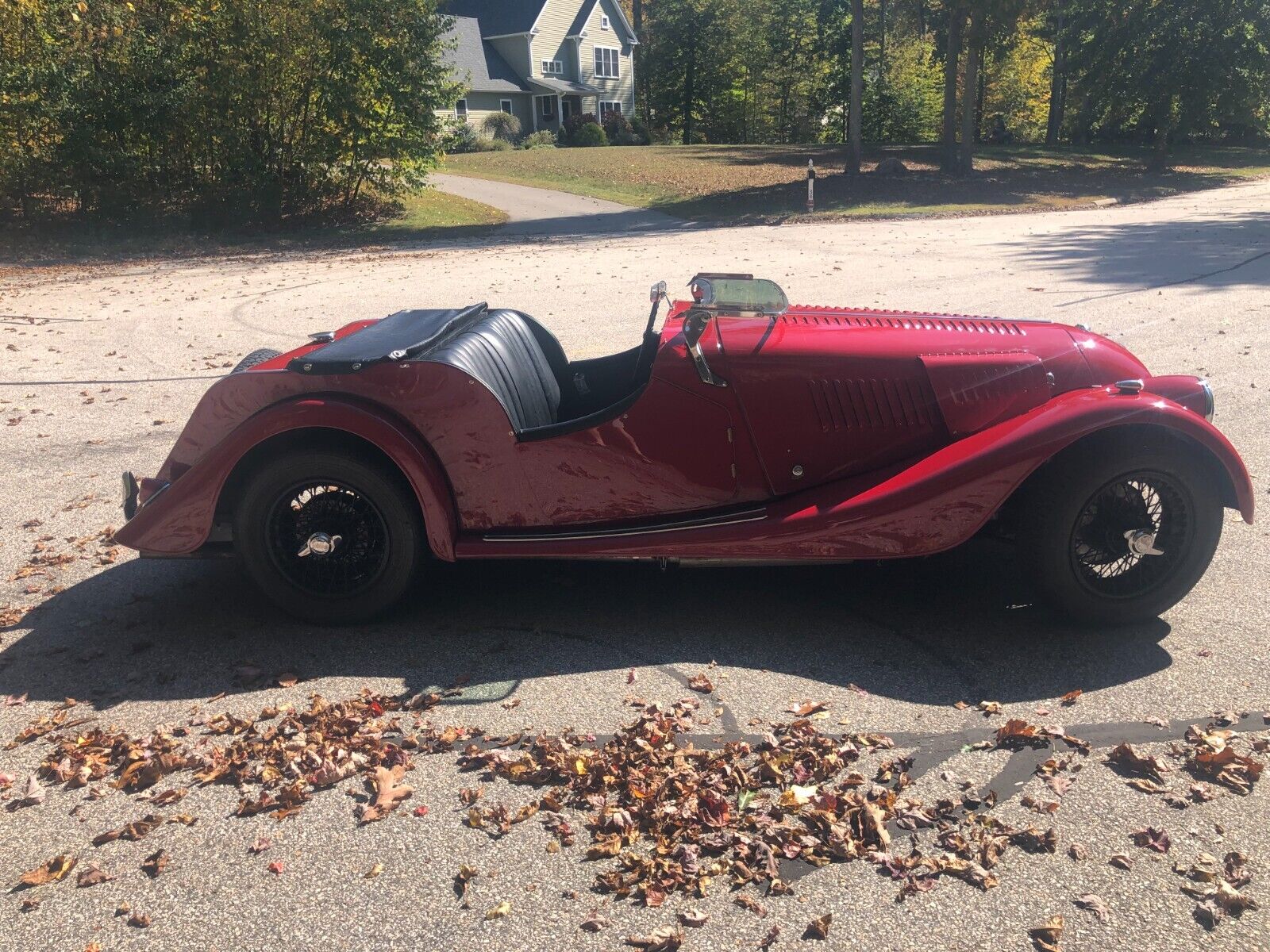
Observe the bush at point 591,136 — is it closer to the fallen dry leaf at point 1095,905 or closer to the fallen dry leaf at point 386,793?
the fallen dry leaf at point 386,793

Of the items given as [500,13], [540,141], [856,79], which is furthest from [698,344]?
[500,13]

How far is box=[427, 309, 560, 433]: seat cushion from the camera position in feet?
14.1

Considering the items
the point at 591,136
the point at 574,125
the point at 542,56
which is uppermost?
the point at 542,56

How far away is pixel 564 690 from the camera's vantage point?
3.92 meters

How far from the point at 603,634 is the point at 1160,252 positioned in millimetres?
14430

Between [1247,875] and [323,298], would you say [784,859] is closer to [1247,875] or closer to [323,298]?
[1247,875]

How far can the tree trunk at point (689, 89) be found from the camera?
5616 cm

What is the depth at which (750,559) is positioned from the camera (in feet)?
13.6

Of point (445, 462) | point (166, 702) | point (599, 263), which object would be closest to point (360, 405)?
Result: point (445, 462)

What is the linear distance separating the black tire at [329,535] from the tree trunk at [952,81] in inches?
1186

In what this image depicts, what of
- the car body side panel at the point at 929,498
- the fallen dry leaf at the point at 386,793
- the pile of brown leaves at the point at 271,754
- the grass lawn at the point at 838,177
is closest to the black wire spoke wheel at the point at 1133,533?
the car body side panel at the point at 929,498

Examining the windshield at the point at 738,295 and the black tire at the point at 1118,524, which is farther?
the windshield at the point at 738,295

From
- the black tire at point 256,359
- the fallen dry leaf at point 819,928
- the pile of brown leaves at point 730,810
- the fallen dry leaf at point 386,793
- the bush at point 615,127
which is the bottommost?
the fallen dry leaf at point 386,793

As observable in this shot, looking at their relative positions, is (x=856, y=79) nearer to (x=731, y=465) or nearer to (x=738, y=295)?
(x=738, y=295)
